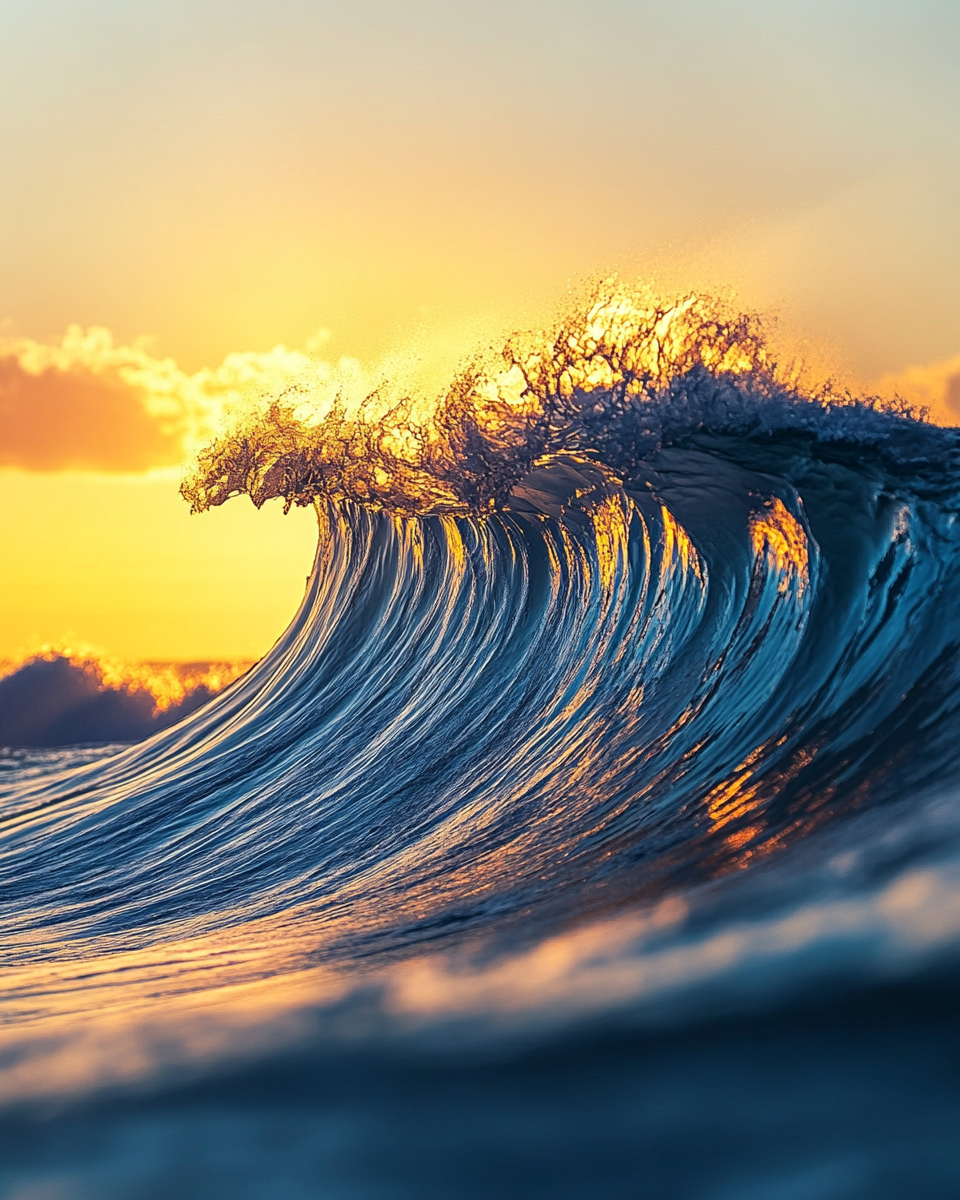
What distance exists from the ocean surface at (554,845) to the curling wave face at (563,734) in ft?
0.07

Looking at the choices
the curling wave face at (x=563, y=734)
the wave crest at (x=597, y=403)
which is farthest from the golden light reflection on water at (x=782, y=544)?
the wave crest at (x=597, y=403)

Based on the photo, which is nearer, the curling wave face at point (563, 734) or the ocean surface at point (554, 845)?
the ocean surface at point (554, 845)

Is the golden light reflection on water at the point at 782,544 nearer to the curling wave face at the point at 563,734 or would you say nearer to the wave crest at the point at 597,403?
the curling wave face at the point at 563,734

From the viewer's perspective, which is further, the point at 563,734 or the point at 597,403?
the point at 597,403

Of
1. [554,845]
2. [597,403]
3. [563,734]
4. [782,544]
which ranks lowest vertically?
[554,845]

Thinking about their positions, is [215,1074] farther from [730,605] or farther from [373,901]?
[730,605]

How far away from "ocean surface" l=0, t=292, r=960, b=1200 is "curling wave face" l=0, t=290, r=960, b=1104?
2cm

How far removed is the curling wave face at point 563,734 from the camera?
2.59m

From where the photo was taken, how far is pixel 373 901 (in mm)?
4078

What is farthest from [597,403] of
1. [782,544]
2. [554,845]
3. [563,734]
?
[554,845]

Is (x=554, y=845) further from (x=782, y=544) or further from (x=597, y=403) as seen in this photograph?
(x=597, y=403)

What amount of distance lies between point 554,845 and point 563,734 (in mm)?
1857

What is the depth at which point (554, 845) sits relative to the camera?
4.18 m

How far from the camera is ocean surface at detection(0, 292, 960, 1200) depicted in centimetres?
181
